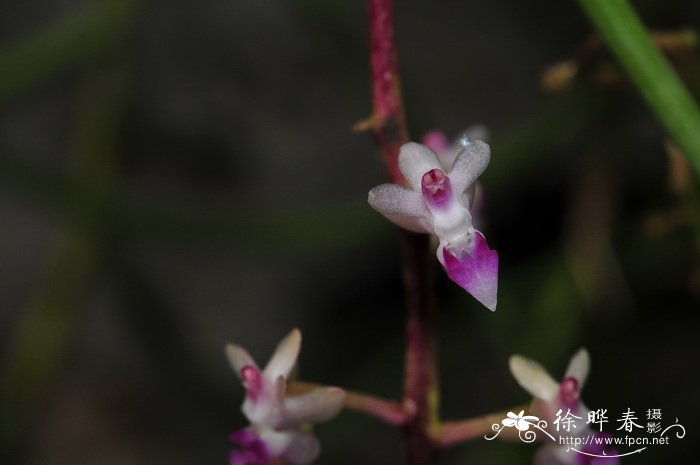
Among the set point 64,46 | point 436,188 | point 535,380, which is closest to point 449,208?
point 436,188

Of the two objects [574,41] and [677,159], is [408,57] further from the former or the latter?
[677,159]

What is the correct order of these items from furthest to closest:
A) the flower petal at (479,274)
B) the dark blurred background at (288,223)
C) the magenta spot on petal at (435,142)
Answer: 1. the dark blurred background at (288,223)
2. the magenta spot on petal at (435,142)
3. the flower petal at (479,274)

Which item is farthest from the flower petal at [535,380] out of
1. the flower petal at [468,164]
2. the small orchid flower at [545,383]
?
the flower petal at [468,164]

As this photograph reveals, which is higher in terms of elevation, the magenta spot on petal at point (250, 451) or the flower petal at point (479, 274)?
the flower petal at point (479, 274)

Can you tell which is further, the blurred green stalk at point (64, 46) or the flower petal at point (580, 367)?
the blurred green stalk at point (64, 46)

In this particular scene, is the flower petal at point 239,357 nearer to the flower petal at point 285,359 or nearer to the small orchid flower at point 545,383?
the flower petal at point 285,359

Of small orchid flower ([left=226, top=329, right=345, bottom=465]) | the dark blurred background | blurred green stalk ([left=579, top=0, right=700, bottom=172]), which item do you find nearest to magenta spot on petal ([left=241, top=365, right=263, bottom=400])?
small orchid flower ([left=226, top=329, right=345, bottom=465])

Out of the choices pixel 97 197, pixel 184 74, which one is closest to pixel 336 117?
pixel 184 74
